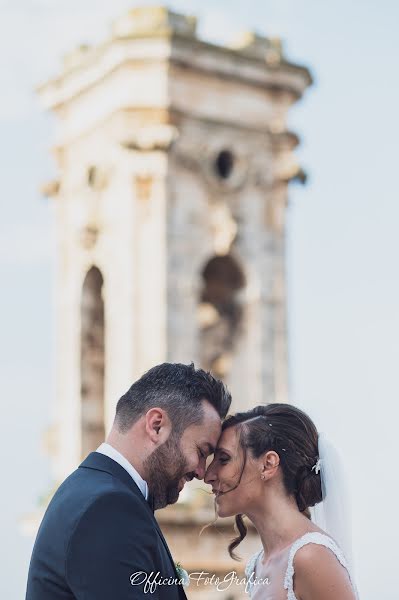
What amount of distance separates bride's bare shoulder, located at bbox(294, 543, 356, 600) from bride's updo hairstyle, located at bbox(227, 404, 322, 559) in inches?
14.9

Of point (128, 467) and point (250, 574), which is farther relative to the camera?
point (250, 574)

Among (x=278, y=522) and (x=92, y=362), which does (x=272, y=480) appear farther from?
(x=92, y=362)

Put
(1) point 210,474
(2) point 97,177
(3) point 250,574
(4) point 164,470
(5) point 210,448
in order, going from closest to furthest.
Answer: (4) point 164,470
(5) point 210,448
(1) point 210,474
(3) point 250,574
(2) point 97,177

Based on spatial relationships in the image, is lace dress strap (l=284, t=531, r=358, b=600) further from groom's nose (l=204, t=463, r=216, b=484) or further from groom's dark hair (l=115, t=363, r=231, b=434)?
groom's dark hair (l=115, t=363, r=231, b=434)

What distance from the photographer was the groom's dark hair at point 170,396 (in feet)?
17.0

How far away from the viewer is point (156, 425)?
16.9ft

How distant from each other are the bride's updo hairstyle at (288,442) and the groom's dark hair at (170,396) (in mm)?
584

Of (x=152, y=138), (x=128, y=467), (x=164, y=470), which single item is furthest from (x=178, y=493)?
(x=152, y=138)

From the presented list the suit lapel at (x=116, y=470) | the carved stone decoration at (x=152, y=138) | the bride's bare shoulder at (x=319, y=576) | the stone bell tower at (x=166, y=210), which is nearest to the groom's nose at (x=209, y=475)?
the bride's bare shoulder at (x=319, y=576)

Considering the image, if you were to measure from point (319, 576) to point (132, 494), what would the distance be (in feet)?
2.88

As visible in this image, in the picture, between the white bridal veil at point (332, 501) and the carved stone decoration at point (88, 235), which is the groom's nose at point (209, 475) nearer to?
the white bridal veil at point (332, 501)

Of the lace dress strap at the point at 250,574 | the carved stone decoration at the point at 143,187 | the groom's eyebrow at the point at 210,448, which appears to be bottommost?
the lace dress strap at the point at 250,574

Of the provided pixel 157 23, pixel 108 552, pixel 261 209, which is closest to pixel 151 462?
pixel 108 552

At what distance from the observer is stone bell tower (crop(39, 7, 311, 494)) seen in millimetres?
21594
